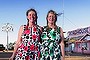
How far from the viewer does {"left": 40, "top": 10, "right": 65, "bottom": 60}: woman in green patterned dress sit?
17.4 feet

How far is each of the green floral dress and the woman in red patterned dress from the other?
10 centimetres

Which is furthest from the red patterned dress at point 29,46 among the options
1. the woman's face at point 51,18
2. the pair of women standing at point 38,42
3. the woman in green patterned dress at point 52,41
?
the woman's face at point 51,18

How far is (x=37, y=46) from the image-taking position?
17.2 ft

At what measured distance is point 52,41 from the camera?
531cm

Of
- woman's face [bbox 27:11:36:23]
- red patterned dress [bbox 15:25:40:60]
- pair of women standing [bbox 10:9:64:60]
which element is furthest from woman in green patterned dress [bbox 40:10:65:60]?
woman's face [bbox 27:11:36:23]

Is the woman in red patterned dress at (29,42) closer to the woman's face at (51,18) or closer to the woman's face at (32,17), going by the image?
the woman's face at (32,17)

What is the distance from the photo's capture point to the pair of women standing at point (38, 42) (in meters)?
5.27

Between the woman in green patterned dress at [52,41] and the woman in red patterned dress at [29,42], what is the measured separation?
0.11 m

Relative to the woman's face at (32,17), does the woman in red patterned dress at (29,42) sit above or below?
below

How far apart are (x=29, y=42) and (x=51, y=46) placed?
396 millimetres

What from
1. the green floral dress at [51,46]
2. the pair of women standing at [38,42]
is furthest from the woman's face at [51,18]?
the green floral dress at [51,46]

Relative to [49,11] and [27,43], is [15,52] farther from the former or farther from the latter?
[49,11]

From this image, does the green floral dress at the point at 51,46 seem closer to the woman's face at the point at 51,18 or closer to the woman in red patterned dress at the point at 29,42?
the woman in red patterned dress at the point at 29,42

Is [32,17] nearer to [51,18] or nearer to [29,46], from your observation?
[51,18]
